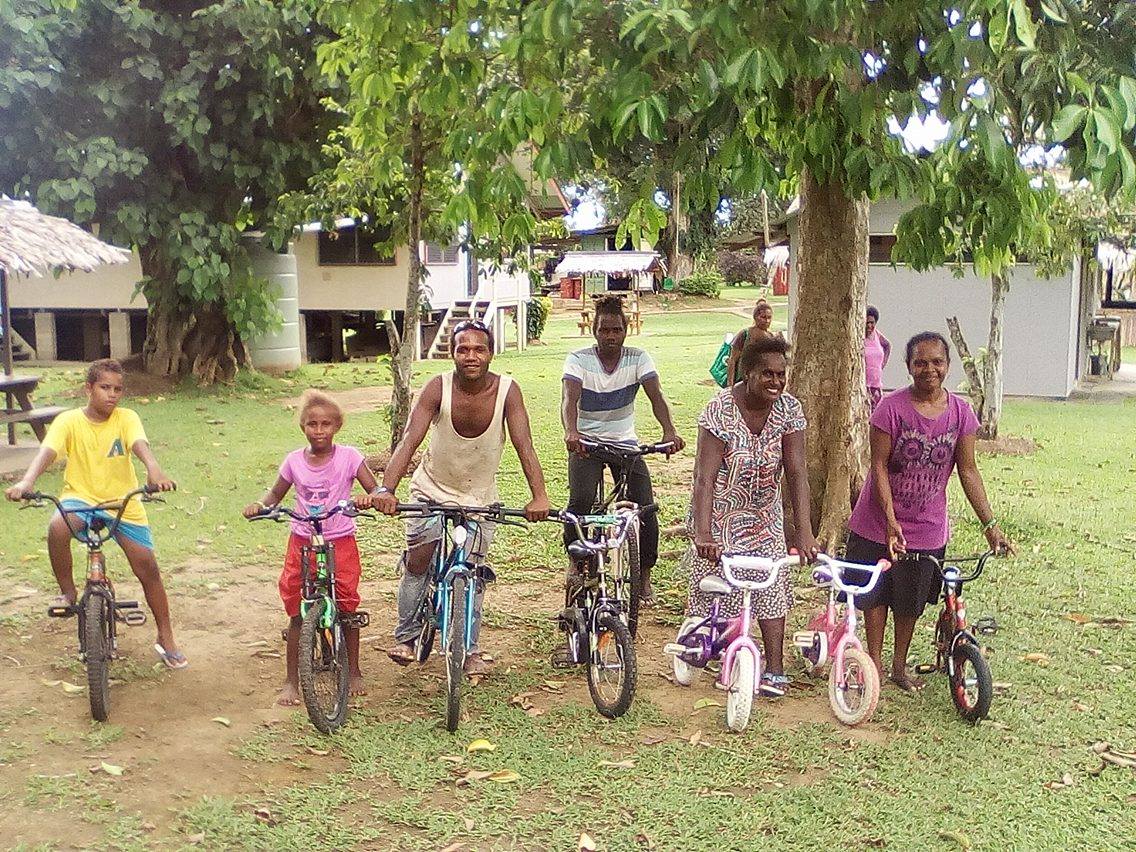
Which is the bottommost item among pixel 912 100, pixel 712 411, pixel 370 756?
pixel 370 756

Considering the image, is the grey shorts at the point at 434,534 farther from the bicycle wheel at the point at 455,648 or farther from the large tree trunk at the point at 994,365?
the large tree trunk at the point at 994,365

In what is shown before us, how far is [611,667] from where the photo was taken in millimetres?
5293

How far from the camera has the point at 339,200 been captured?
12.5 meters

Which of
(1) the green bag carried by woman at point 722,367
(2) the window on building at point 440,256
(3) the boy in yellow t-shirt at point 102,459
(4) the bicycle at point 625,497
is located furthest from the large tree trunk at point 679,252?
A: (3) the boy in yellow t-shirt at point 102,459

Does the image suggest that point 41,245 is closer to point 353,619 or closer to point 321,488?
point 321,488

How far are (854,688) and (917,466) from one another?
40.1 inches

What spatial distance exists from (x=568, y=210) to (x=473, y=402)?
1108 inches

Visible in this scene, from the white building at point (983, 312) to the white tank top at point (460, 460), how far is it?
43.3ft

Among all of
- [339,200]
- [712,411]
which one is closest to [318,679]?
[712,411]

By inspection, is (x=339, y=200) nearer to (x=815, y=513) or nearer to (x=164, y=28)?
(x=164, y=28)

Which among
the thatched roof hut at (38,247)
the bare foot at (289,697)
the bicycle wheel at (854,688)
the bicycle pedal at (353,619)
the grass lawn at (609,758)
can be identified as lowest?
the grass lawn at (609,758)

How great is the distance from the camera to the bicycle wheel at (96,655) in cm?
513

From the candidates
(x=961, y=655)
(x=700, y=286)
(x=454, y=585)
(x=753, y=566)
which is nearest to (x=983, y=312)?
(x=961, y=655)

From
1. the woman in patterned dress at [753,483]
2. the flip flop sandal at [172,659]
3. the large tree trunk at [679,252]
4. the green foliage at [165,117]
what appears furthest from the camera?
the large tree trunk at [679,252]
